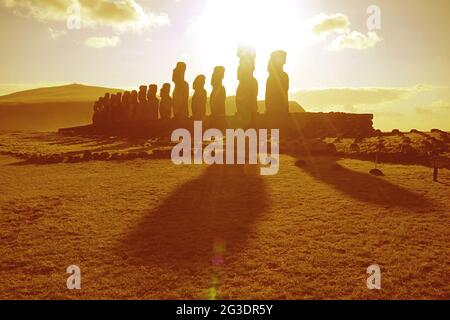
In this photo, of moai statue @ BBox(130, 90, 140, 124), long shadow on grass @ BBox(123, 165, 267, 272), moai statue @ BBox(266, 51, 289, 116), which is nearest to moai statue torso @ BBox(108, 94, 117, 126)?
moai statue @ BBox(130, 90, 140, 124)

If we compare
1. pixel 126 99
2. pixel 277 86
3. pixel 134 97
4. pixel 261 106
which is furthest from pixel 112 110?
pixel 261 106

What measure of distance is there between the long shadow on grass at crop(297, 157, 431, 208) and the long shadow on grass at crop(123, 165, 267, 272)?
9.48ft

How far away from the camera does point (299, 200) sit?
11.0 metres

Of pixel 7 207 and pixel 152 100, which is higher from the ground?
pixel 152 100

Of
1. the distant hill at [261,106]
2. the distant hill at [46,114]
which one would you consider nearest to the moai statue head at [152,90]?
the distant hill at [46,114]

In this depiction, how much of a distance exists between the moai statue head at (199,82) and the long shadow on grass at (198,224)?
2915 cm

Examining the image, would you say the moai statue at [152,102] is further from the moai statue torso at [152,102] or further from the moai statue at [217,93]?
the moai statue at [217,93]

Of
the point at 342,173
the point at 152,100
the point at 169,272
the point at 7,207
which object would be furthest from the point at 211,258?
the point at 152,100

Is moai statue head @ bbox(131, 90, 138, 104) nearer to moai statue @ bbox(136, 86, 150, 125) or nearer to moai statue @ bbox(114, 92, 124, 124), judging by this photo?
moai statue @ bbox(136, 86, 150, 125)

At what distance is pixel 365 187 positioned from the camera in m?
12.4

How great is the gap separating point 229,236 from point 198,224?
120cm

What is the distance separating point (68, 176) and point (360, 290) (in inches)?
541

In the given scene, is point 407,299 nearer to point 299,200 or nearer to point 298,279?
point 298,279

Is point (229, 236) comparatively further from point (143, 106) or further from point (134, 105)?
point (134, 105)
